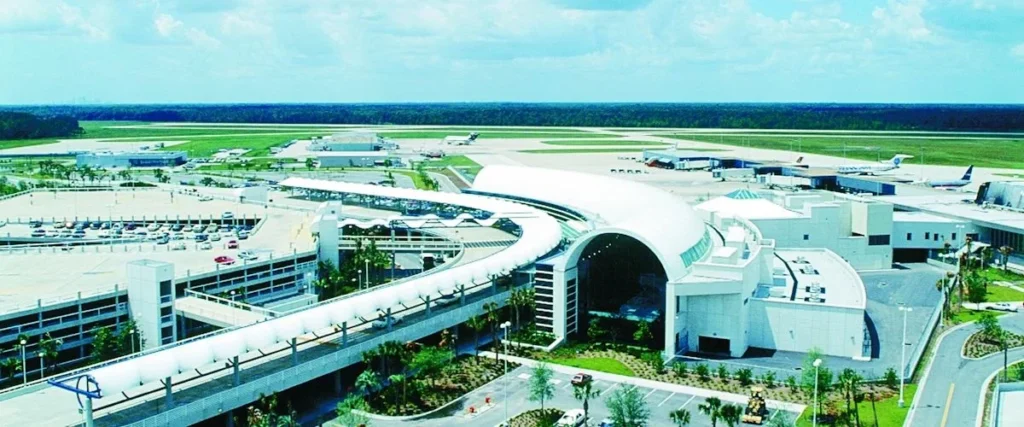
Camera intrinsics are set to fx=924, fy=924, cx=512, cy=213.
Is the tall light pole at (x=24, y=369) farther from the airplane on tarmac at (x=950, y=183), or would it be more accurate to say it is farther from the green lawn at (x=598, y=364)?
the airplane on tarmac at (x=950, y=183)

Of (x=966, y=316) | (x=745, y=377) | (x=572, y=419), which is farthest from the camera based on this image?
(x=966, y=316)

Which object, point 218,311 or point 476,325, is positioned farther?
point 218,311

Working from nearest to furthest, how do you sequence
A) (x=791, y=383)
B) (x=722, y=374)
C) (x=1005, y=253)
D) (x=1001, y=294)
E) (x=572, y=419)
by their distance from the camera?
1. (x=572, y=419)
2. (x=791, y=383)
3. (x=722, y=374)
4. (x=1001, y=294)
5. (x=1005, y=253)

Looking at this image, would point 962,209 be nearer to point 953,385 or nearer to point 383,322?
point 953,385

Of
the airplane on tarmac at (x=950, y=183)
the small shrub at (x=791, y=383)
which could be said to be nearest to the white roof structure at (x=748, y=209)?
the small shrub at (x=791, y=383)

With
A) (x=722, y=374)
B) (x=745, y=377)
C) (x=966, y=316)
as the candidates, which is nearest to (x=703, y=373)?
(x=722, y=374)

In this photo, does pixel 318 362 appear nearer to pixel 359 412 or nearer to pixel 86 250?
pixel 359 412
